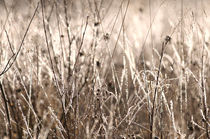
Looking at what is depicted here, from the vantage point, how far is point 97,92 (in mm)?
1098

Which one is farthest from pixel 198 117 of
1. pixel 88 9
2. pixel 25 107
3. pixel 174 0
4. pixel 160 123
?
pixel 25 107

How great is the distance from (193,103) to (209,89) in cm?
17

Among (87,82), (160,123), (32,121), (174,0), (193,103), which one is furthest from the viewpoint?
(193,103)

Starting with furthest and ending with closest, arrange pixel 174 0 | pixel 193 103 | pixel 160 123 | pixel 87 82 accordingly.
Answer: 1. pixel 193 103
2. pixel 87 82
3. pixel 174 0
4. pixel 160 123

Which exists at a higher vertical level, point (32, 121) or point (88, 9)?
point (88, 9)

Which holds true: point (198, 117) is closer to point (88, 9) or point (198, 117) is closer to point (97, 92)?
point (97, 92)

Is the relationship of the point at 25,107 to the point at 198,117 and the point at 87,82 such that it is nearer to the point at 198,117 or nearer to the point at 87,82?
the point at 87,82

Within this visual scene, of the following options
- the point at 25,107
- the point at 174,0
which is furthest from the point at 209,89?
the point at 25,107

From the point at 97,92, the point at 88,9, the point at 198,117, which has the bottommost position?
the point at 198,117

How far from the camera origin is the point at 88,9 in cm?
117

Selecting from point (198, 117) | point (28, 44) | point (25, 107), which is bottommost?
point (198, 117)

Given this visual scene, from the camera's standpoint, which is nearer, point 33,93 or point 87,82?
point 87,82

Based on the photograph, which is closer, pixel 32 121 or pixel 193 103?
pixel 32 121

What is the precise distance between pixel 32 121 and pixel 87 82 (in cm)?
41
